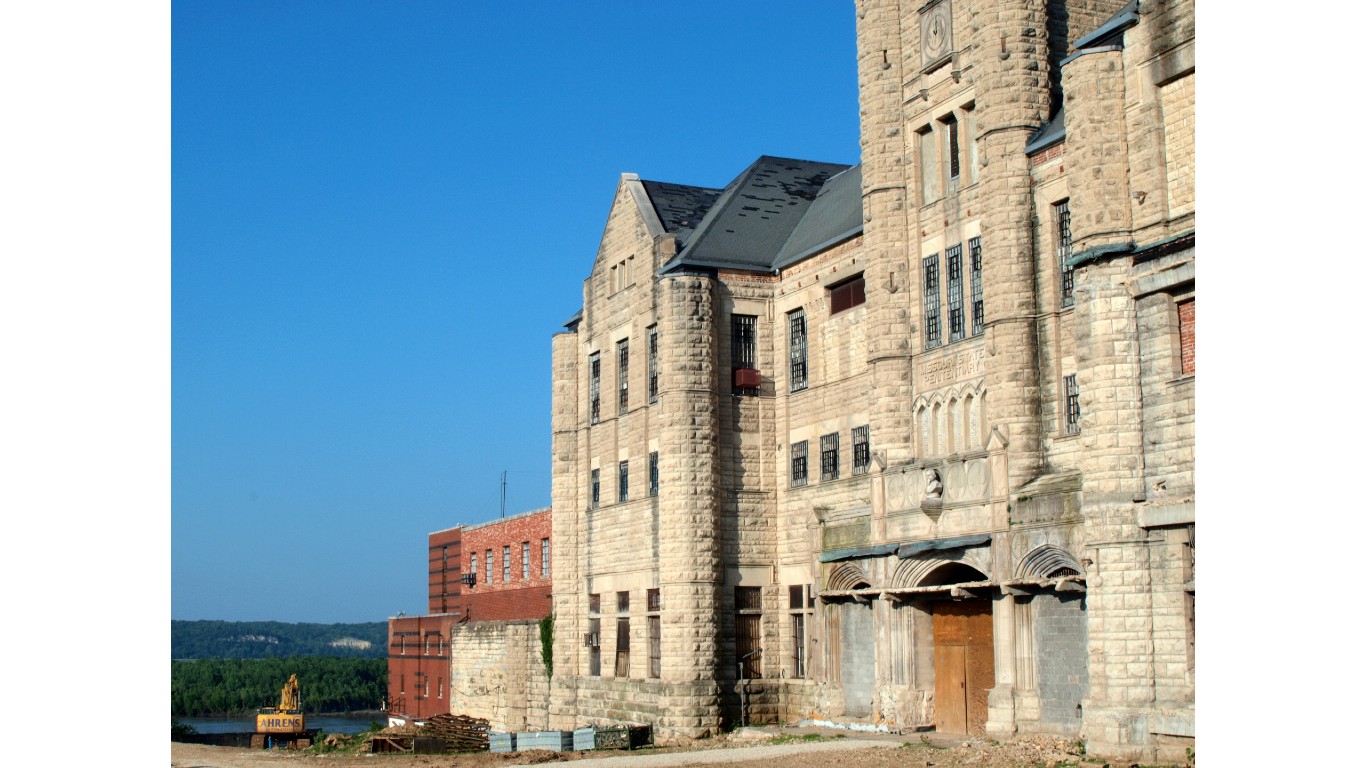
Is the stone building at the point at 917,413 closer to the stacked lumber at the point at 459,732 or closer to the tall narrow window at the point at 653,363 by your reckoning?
the tall narrow window at the point at 653,363

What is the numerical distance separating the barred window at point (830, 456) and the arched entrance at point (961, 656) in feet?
16.7

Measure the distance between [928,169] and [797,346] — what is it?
23.0ft

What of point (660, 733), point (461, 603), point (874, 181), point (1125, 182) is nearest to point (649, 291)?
point (874, 181)

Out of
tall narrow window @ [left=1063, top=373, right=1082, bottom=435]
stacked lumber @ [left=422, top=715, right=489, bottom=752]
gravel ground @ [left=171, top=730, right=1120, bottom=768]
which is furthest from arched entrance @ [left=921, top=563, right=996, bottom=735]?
stacked lumber @ [left=422, top=715, right=489, bottom=752]

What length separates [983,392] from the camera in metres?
30.0

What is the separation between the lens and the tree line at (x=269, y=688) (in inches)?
6407

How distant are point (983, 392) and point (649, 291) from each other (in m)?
12.4

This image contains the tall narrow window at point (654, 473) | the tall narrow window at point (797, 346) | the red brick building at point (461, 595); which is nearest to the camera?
the tall narrow window at point (797, 346)

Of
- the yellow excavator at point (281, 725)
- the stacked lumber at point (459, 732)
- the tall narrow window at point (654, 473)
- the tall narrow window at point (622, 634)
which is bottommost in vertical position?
the yellow excavator at point (281, 725)

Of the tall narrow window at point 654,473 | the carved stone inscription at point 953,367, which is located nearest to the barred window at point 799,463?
the tall narrow window at point 654,473

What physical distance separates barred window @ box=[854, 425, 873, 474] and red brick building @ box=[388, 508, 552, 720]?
1747 centimetres

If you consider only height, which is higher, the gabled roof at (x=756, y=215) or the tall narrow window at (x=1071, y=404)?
the gabled roof at (x=756, y=215)

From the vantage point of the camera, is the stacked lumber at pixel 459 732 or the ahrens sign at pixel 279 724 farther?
the ahrens sign at pixel 279 724

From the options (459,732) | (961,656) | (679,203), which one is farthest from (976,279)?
(459,732)
